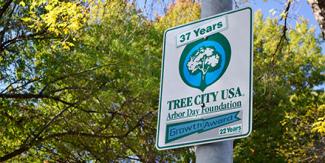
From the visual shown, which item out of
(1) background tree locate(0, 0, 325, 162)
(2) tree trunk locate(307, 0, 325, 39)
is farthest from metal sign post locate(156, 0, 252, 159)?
(1) background tree locate(0, 0, 325, 162)

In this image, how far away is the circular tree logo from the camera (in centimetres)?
192

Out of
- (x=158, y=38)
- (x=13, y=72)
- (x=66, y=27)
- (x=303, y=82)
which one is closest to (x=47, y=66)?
(x=13, y=72)

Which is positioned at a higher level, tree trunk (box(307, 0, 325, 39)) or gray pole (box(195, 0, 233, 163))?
tree trunk (box(307, 0, 325, 39))

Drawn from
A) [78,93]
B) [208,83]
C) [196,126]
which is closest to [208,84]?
[208,83]

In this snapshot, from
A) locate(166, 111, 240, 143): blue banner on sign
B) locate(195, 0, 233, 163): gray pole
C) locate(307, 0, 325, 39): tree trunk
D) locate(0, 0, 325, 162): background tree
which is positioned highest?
locate(0, 0, 325, 162): background tree

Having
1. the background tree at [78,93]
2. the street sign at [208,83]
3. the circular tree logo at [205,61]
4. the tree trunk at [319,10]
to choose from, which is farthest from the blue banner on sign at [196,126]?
the background tree at [78,93]

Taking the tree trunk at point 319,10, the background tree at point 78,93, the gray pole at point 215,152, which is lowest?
the gray pole at point 215,152

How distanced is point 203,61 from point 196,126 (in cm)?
24

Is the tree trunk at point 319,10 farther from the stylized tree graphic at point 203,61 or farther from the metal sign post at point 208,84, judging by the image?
the stylized tree graphic at point 203,61

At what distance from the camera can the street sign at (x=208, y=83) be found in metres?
1.84

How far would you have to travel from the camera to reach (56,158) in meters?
15.2

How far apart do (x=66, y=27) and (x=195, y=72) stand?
227 inches

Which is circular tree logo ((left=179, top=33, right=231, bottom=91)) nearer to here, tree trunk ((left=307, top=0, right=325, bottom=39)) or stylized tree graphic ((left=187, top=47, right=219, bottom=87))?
stylized tree graphic ((left=187, top=47, right=219, bottom=87))

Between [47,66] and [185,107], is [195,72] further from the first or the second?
[47,66]
